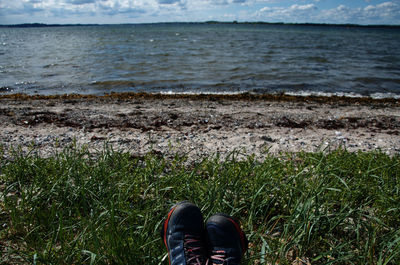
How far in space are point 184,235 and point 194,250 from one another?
0.17 meters

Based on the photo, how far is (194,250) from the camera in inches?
96.0

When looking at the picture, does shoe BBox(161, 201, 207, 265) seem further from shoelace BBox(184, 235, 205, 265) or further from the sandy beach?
the sandy beach

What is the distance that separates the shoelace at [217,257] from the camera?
2.30m

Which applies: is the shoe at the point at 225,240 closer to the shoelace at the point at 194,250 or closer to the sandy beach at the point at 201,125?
the shoelace at the point at 194,250

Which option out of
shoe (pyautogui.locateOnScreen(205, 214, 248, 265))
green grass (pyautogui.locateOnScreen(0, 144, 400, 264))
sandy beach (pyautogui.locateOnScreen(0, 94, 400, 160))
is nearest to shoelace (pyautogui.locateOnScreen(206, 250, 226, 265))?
shoe (pyautogui.locateOnScreen(205, 214, 248, 265))

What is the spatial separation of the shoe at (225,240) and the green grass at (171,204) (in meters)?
0.12

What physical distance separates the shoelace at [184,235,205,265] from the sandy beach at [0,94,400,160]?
6.07 feet

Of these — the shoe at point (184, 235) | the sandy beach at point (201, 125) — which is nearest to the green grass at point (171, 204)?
the shoe at point (184, 235)

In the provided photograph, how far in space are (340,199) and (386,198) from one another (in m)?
0.47

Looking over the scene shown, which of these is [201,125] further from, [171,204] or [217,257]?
[217,257]

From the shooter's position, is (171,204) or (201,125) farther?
(201,125)

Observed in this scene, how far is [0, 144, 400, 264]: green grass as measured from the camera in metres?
2.21

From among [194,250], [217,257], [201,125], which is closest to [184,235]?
[194,250]

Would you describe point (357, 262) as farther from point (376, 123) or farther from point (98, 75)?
point (98, 75)
